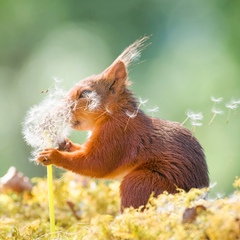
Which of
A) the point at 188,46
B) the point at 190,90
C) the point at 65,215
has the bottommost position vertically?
the point at 65,215

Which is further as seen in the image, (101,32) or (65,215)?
(101,32)

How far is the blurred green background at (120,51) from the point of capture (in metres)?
7.44

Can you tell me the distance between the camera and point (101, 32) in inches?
328

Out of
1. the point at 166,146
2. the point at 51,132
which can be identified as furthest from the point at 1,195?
the point at 166,146

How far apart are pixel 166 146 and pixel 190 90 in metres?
5.25

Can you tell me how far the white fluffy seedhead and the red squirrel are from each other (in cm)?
4

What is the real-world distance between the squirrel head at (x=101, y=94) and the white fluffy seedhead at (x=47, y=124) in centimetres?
7

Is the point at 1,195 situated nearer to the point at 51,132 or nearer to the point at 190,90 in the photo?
the point at 51,132

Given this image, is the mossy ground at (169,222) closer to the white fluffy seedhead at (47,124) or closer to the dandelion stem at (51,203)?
the dandelion stem at (51,203)

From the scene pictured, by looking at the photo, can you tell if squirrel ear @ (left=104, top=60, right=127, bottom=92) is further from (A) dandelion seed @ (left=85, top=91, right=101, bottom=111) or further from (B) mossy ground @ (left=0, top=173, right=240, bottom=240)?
(B) mossy ground @ (left=0, top=173, right=240, bottom=240)

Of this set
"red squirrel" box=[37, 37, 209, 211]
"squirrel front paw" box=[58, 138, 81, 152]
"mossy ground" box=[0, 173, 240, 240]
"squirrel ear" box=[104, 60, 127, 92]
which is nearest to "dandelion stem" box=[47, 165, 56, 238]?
"mossy ground" box=[0, 173, 240, 240]

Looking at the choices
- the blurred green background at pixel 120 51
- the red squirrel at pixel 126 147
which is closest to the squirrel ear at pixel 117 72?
the red squirrel at pixel 126 147

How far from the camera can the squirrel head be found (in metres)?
2.70

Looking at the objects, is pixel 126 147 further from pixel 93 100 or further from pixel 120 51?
pixel 120 51
